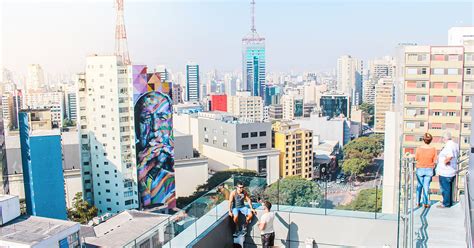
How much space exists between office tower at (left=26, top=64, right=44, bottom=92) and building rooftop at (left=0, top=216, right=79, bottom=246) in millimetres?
18083

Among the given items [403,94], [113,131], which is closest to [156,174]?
[113,131]

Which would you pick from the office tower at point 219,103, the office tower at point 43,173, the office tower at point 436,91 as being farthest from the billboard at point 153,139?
the office tower at point 219,103

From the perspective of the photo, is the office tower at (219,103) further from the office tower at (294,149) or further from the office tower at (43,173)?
the office tower at (43,173)

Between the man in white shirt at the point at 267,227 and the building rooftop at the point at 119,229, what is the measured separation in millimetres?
5230

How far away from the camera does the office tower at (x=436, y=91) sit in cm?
1163

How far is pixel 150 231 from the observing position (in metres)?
1.82

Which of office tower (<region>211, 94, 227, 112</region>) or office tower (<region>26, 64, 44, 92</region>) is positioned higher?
office tower (<region>26, 64, 44, 92</region>)

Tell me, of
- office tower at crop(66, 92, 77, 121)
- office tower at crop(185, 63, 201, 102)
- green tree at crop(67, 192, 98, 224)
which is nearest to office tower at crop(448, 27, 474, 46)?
green tree at crop(67, 192, 98, 224)

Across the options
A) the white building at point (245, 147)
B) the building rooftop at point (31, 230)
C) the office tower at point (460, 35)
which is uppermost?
the office tower at point (460, 35)

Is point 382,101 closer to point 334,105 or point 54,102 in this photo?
point 334,105

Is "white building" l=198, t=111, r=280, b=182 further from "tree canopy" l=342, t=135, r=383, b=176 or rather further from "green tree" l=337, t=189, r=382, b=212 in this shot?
"green tree" l=337, t=189, r=382, b=212

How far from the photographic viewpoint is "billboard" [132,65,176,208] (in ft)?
51.0

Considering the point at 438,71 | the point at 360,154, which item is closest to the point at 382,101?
the point at 360,154

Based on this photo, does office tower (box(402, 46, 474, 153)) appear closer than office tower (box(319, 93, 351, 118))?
Yes
